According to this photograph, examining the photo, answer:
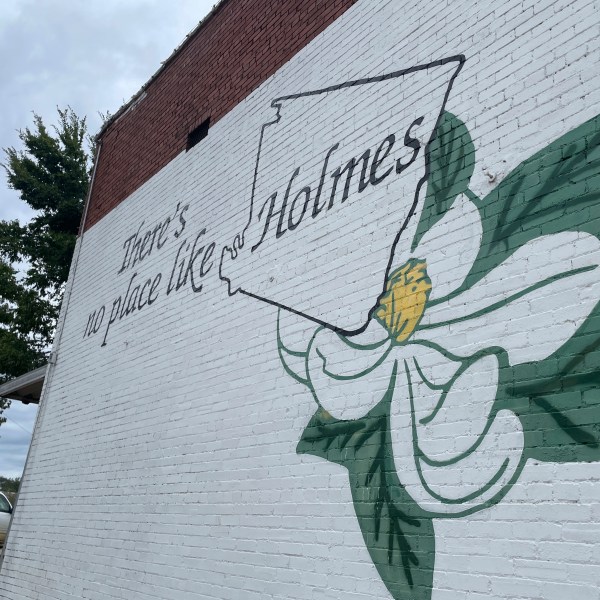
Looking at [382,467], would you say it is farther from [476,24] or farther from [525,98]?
[476,24]

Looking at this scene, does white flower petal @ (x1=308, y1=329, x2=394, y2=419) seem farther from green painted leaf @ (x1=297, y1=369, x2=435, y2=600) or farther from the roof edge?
the roof edge

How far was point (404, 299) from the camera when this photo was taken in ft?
13.3

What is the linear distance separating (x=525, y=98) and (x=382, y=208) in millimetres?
1167

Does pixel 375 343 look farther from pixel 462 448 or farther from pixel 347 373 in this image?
pixel 462 448

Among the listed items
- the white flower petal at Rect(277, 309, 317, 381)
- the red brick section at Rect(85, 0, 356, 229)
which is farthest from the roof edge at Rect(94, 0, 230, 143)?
the white flower petal at Rect(277, 309, 317, 381)

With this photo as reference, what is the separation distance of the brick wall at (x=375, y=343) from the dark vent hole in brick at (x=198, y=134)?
0.21m

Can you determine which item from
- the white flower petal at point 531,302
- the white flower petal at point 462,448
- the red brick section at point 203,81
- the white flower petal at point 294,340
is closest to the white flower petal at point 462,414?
the white flower petal at point 462,448

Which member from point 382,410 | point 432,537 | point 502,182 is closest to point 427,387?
point 382,410

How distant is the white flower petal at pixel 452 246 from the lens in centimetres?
374

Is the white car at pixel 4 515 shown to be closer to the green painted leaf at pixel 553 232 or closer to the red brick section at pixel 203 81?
the red brick section at pixel 203 81

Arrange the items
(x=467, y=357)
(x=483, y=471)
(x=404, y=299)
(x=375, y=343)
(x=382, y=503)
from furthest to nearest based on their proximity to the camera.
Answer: (x=375, y=343), (x=404, y=299), (x=382, y=503), (x=467, y=357), (x=483, y=471)

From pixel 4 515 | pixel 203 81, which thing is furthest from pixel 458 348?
pixel 4 515

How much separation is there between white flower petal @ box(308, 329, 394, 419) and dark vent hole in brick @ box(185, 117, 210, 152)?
11.9ft

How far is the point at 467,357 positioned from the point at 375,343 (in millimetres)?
760
